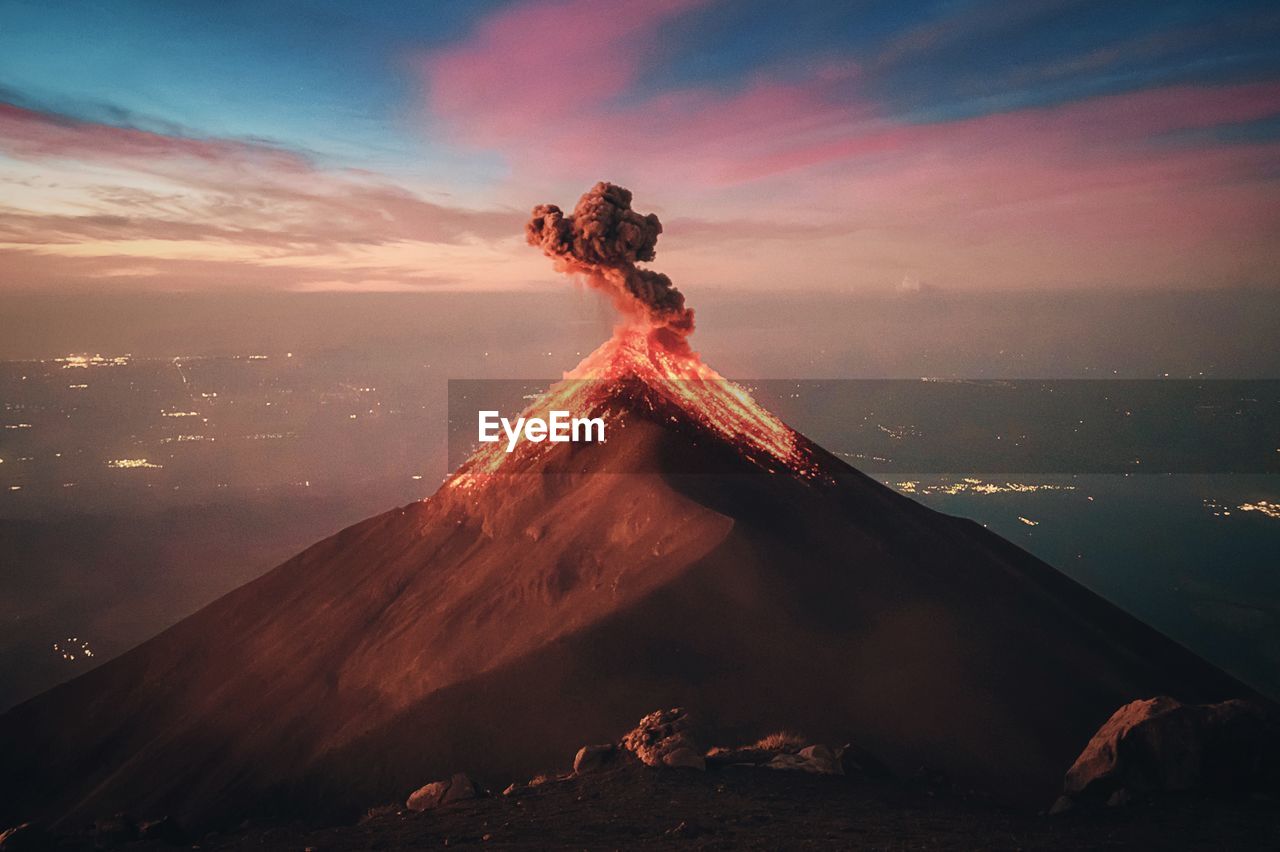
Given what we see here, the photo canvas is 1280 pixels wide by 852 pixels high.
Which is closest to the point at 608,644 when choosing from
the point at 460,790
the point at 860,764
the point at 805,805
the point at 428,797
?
the point at 460,790

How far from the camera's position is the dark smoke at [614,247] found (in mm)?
58312

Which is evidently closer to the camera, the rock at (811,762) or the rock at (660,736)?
the rock at (811,762)

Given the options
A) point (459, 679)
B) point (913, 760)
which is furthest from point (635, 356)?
point (913, 760)

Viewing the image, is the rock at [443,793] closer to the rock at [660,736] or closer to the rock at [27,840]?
the rock at [660,736]

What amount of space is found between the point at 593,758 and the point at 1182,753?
1999 centimetres

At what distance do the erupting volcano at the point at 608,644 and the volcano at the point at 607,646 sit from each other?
0.14 m

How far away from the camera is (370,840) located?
85.3 ft

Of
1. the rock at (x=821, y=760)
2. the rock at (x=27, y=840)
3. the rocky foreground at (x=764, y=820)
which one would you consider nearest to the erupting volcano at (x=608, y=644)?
the rock at (x=821, y=760)

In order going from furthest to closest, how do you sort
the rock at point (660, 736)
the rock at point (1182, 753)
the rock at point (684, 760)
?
the rock at point (660, 736), the rock at point (684, 760), the rock at point (1182, 753)

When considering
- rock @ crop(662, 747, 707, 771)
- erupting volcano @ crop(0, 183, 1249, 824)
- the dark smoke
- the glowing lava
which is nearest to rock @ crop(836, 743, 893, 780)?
erupting volcano @ crop(0, 183, 1249, 824)

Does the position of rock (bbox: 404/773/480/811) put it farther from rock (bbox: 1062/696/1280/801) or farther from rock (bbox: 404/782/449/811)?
rock (bbox: 1062/696/1280/801)

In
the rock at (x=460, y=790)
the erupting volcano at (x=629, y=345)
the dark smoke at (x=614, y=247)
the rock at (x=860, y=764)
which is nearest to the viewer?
the rock at (x=860, y=764)

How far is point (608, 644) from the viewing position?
36.1 meters

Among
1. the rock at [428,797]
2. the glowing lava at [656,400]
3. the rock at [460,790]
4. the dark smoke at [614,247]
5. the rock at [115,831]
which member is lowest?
the rock at [115,831]
